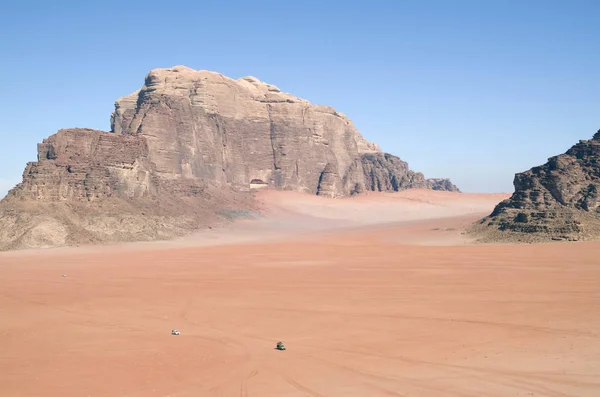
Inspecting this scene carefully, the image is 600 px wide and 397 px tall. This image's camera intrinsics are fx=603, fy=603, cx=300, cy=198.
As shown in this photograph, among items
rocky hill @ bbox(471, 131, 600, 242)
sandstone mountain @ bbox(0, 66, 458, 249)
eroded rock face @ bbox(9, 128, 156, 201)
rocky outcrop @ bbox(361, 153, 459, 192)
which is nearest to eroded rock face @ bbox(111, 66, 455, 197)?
sandstone mountain @ bbox(0, 66, 458, 249)

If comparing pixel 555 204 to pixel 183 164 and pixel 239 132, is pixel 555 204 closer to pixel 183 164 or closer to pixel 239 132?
pixel 183 164

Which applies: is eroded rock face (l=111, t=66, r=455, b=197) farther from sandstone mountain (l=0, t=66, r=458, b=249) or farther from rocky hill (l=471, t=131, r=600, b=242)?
rocky hill (l=471, t=131, r=600, b=242)

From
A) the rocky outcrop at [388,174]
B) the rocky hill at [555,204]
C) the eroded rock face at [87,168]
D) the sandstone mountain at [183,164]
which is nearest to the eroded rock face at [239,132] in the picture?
the sandstone mountain at [183,164]

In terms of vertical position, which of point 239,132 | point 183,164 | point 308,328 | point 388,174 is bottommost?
point 308,328

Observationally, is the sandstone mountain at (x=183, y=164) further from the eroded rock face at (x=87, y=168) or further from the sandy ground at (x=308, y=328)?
the sandy ground at (x=308, y=328)

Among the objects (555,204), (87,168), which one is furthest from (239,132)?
(555,204)
